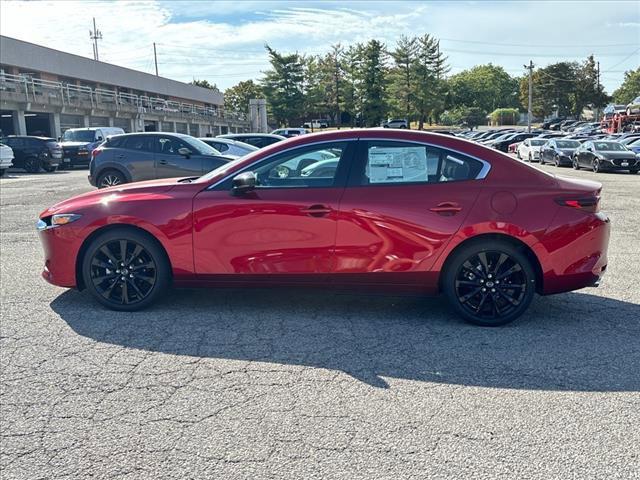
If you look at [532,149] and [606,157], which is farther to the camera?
[532,149]

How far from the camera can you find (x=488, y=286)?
15.8 ft

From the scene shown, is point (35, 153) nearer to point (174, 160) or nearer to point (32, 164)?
point (32, 164)

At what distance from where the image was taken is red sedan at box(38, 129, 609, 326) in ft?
15.5

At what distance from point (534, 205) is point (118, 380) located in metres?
3.47

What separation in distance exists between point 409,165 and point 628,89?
119106mm

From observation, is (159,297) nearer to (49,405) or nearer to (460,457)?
(49,405)

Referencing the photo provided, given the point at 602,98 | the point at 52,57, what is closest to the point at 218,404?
the point at 52,57

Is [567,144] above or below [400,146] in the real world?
above

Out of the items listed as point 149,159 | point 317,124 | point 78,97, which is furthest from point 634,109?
point 149,159

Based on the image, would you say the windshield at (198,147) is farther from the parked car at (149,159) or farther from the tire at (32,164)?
the tire at (32,164)

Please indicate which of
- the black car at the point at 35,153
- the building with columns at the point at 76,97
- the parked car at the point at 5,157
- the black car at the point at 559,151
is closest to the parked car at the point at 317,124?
the building with columns at the point at 76,97

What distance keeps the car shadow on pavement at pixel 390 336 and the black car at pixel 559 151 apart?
81.9ft

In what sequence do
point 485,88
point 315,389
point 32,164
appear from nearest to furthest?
point 315,389 → point 32,164 → point 485,88

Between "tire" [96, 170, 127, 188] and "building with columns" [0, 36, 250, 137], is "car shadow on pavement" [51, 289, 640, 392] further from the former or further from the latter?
"building with columns" [0, 36, 250, 137]
